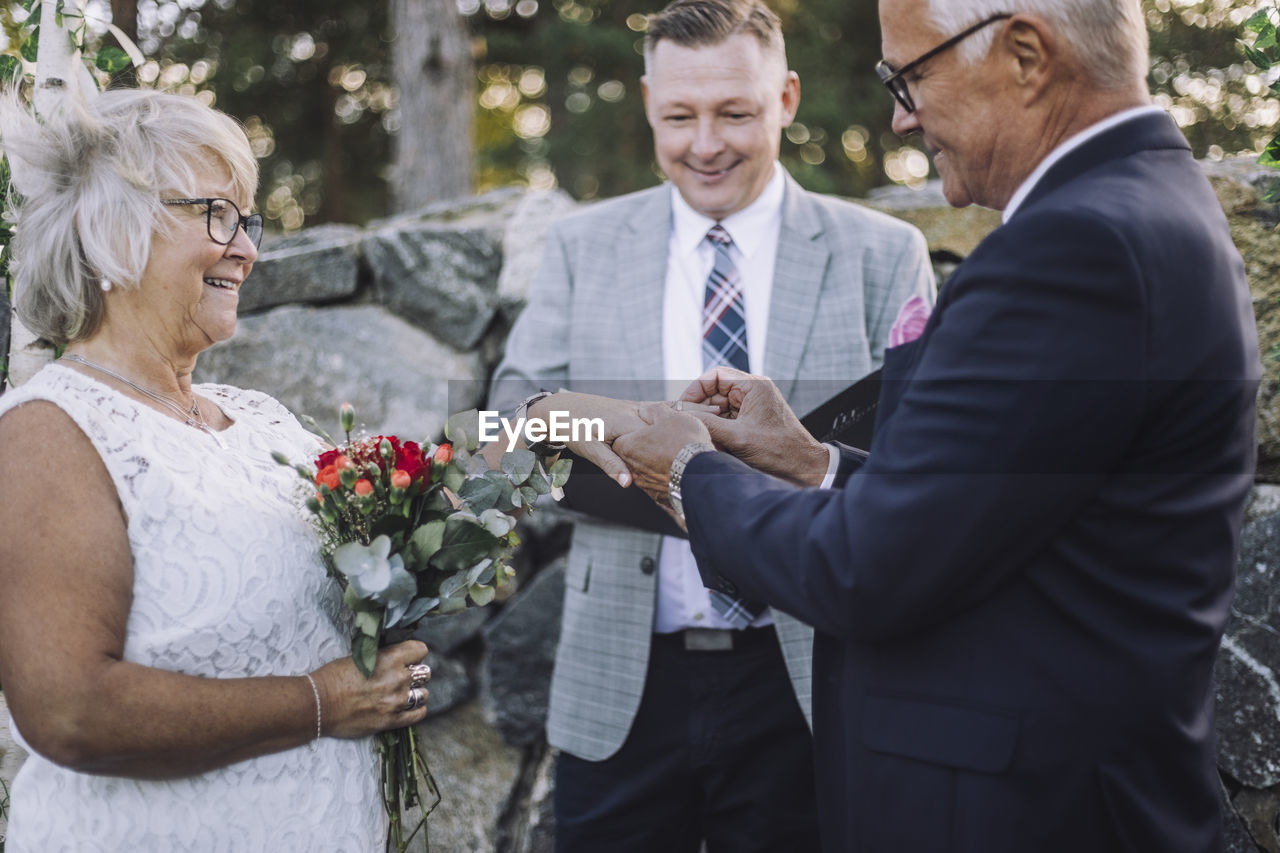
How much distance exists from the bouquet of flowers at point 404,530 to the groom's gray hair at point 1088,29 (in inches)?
45.0

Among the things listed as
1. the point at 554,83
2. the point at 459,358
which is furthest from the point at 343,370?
the point at 554,83

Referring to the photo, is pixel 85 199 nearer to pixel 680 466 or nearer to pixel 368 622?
pixel 368 622

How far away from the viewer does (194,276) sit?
6.74 ft

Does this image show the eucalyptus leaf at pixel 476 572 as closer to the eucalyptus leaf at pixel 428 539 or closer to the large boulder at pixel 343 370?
the eucalyptus leaf at pixel 428 539

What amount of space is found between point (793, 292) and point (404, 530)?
1.39 metres

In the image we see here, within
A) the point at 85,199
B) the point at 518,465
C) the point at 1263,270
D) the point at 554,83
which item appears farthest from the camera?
the point at 554,83

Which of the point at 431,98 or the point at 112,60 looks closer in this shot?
the point at 112,60

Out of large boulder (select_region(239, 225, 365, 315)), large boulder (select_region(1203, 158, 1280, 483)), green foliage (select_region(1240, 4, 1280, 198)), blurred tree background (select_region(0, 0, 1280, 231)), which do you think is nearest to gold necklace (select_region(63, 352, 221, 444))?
large boulder (select_region(239, 225, 365, 315))

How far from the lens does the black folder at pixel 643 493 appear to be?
2479 mm

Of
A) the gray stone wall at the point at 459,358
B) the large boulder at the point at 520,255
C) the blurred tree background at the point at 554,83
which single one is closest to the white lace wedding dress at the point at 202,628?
the gray stone wall at the point at 459,358

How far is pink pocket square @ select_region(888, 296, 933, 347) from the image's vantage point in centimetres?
279

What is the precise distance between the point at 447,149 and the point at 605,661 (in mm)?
5554

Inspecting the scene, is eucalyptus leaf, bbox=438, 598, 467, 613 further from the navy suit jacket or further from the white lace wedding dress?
the navy suit jacket

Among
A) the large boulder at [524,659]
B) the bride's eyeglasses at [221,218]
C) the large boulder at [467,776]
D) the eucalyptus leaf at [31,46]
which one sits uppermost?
the eucalyptus leaf at [31,46]
